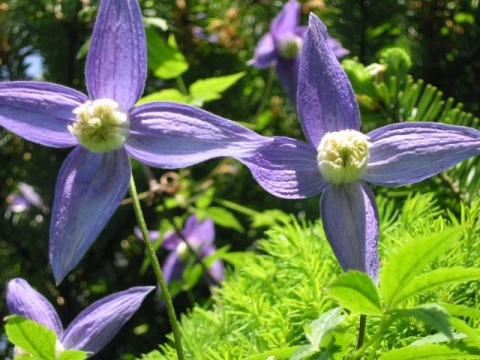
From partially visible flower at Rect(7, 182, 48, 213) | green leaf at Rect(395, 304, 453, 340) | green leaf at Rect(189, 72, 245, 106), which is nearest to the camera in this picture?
green leaf at Rect(395, 304, 453, 340)

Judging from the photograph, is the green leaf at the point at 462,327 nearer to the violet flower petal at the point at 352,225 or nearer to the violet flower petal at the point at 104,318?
the violet flower petal at the point at 352,225

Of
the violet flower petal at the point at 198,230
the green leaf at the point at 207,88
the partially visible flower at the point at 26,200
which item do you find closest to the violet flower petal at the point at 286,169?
the green leaf at the point at 207,88

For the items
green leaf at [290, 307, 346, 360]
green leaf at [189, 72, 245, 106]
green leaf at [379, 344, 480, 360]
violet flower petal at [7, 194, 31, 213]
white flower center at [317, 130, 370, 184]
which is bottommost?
violet flower petal at [7, 194, 31, 213]

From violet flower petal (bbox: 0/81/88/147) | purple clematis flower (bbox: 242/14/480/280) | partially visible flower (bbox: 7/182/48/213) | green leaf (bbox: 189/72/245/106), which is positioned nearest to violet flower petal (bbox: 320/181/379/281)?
purple clematis flower (bbox: 242/14/480/280)

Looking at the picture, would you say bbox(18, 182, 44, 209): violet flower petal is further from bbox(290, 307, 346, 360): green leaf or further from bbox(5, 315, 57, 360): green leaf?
bbox(290, 307, 346, 360): green leaf

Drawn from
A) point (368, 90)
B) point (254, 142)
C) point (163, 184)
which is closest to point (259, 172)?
point (254, 142)

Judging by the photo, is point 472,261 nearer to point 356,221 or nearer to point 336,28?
point 356,221
